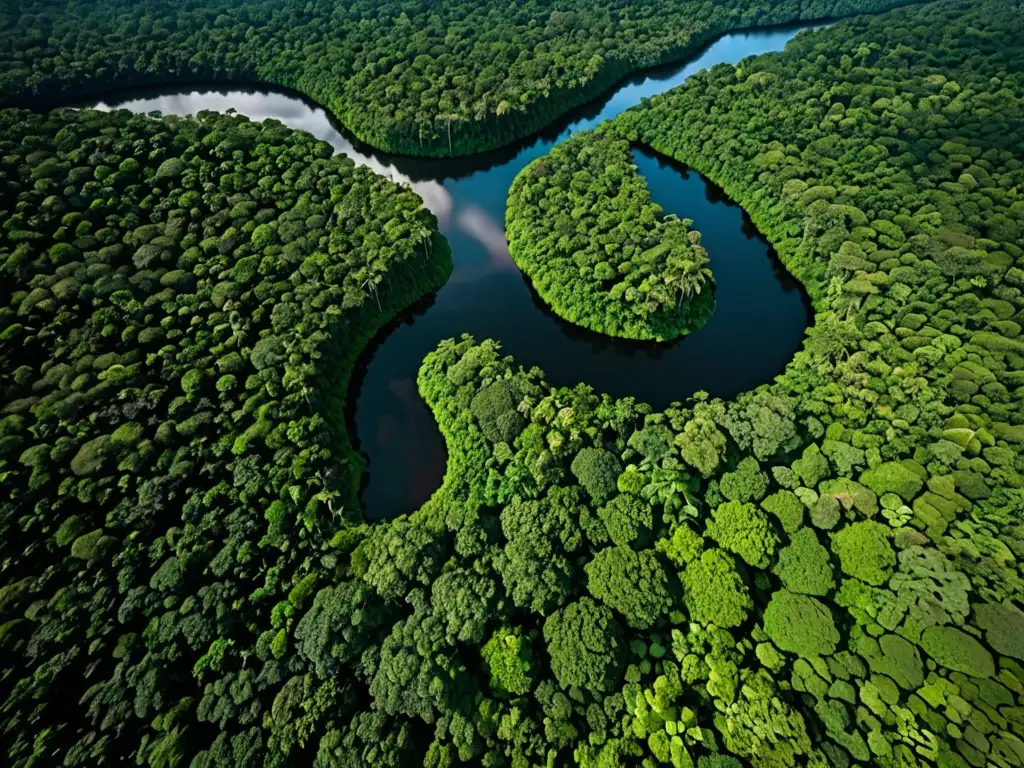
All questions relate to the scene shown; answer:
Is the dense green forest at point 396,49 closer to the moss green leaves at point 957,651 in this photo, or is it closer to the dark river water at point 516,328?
the dark river water at point 516,328

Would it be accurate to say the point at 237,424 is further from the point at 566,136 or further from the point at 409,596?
the point at 566,136

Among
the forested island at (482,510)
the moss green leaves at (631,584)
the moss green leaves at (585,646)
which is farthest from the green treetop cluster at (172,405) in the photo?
the moss green leaves at (631,584)

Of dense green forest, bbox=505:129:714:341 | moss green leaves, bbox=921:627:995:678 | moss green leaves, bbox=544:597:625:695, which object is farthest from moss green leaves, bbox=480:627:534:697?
dense green forest, bbox=505:129:714:341

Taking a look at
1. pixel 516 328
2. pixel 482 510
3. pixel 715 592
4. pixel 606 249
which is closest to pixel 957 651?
pixel 715 592

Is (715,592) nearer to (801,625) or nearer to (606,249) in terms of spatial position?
(801,625)

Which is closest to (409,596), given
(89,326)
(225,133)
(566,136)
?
(89,326)

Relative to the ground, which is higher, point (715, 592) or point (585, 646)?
point (585, 646)
